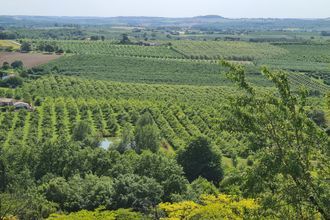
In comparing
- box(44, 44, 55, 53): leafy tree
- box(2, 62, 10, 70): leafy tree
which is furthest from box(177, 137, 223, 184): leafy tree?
box(44, 44, 55, 53): leafy tree

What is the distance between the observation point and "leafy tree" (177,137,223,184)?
43844mm

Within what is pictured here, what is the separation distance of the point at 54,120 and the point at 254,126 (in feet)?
187

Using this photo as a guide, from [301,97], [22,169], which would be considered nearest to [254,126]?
[301,97]

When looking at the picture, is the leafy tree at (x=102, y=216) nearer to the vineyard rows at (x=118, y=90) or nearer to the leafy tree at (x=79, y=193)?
the leafy tree at (x=79, y=193)

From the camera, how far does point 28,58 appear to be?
126 m

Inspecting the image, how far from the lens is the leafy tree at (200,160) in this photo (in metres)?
43.8

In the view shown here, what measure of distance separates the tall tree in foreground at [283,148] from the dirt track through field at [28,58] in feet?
361

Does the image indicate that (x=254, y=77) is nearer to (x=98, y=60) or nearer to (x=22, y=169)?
(x=98, y=60)

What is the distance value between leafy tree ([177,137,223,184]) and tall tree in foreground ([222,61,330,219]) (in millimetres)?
32139

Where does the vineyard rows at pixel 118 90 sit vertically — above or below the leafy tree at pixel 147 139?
below

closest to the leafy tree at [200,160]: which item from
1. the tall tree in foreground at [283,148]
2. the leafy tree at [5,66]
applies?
the tall tree in foreground at [283,148]

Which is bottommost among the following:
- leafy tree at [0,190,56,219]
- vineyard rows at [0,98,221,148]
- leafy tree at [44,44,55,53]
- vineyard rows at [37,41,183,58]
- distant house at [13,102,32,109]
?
vineyard rows at [37,41,183,58]

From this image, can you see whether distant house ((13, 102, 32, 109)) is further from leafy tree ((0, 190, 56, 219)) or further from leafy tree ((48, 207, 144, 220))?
leafy tree ((48, 207, 144, 220))

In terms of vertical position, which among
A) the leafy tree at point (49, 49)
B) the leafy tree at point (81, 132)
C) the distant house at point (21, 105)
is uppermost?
the leafy tree at point (81, 132)
